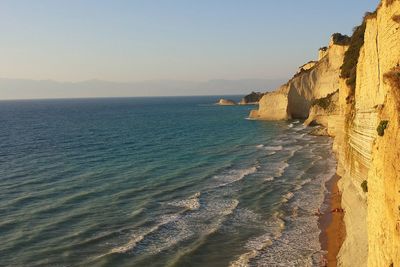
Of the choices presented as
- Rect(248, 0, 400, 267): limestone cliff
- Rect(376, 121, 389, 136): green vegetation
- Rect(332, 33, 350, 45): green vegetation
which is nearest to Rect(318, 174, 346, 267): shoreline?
Rect(248, 0, 400, 267): limestone cliff

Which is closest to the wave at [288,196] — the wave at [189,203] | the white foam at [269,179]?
the white foam at [269,179]

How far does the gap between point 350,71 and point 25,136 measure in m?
48.3

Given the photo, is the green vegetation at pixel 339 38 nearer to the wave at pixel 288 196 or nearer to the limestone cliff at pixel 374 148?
the limestone cliff at pixel 374 148

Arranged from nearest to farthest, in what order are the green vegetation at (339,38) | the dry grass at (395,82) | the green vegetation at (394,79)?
the dry grass at (395,82)
the green vegetation at (394,79)
the green vegetation at (339,38)

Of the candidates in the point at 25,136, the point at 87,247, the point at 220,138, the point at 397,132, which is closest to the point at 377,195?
the point at 397,132

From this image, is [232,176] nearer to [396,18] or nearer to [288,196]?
[288,196]

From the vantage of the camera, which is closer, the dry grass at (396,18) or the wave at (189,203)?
the dry grass at (396,18)

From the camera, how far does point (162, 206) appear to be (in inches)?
981

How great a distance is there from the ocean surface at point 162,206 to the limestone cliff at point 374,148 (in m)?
2.60

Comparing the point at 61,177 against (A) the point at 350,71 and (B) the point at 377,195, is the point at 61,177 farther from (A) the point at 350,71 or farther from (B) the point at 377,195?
(B) the point at 377,195

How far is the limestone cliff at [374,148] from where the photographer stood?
10.2m

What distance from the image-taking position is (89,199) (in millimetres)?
25906

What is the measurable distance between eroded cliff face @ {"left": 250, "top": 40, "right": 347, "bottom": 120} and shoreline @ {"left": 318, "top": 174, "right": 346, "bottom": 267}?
4994 centimetres

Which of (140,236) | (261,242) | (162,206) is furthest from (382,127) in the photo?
(162,206)
